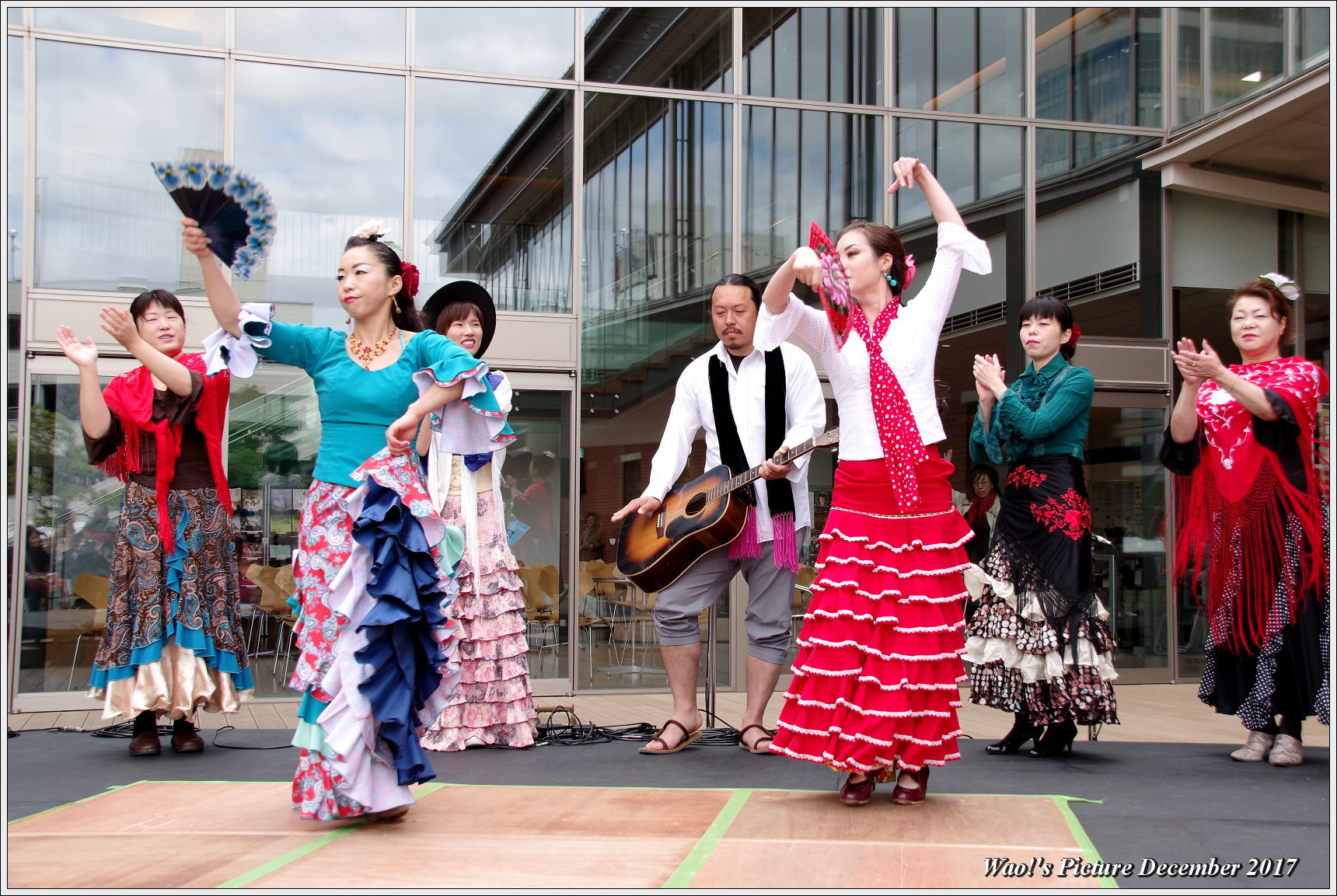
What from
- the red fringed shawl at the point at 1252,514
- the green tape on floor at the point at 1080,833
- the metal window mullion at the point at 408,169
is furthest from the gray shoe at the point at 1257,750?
the metal window mullion at the point at 408,169

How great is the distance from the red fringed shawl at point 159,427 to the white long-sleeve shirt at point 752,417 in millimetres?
1852

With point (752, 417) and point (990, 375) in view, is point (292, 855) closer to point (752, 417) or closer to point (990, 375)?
point (752, 417)

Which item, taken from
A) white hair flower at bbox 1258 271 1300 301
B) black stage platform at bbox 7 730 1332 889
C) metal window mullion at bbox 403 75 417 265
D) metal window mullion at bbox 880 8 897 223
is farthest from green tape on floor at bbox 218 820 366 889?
metal window mullion at bbox 880 8 897 223

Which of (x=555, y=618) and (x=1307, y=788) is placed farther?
(x=555, y=618)

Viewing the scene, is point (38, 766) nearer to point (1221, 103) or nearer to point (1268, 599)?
point (1268, 599)

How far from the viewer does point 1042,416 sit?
411 centimetres

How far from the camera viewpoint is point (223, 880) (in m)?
2.38

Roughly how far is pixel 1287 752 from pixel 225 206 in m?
3.98

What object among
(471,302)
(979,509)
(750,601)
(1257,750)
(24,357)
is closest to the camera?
(1257,750)

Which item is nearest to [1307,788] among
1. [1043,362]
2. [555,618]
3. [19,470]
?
[1043,362]

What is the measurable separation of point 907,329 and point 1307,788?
1982 millimetres

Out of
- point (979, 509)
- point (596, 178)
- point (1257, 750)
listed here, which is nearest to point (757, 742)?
point (1257, 750)

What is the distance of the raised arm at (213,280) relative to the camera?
296cm

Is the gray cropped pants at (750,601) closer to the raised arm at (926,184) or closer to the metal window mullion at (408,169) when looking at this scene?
the raised arm at (926,184)
